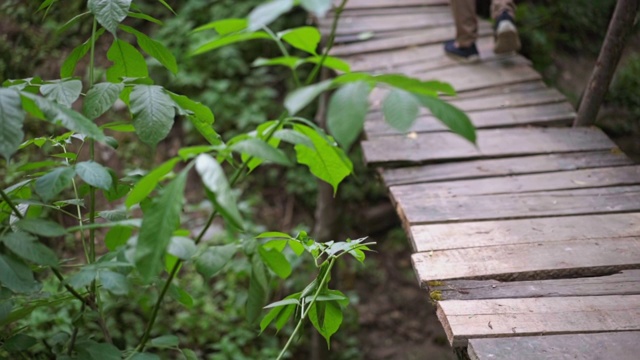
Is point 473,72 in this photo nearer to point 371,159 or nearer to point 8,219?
point 371,159

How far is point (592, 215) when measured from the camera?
8.95 ft

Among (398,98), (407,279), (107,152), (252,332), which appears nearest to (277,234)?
(398,98)

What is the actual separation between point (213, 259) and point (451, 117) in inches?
19.4

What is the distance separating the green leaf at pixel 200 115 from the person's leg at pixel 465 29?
3135mm

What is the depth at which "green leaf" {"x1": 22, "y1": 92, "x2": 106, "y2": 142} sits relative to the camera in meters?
1.15

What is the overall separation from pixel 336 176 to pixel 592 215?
5.82ft

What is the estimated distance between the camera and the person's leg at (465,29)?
4238 mm

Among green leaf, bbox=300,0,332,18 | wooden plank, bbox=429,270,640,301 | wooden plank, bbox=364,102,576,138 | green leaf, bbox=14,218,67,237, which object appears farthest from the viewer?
wooden plank, bbox=364,102,576,138

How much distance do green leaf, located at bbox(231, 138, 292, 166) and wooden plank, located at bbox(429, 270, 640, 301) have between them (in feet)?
4.14

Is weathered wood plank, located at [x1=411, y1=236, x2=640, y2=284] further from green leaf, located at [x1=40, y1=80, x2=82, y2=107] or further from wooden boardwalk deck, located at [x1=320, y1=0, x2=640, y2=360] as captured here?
green leaf, located at [x1=40, y1=80, x2=82, y2=107]

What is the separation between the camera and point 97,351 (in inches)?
53.4

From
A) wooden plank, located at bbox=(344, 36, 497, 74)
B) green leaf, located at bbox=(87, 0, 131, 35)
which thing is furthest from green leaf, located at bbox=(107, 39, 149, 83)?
wooden plank, located at bbox=(344, 36, 497, 74)

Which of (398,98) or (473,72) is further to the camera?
(473,72)

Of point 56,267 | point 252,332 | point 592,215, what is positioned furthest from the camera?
point 252,332
